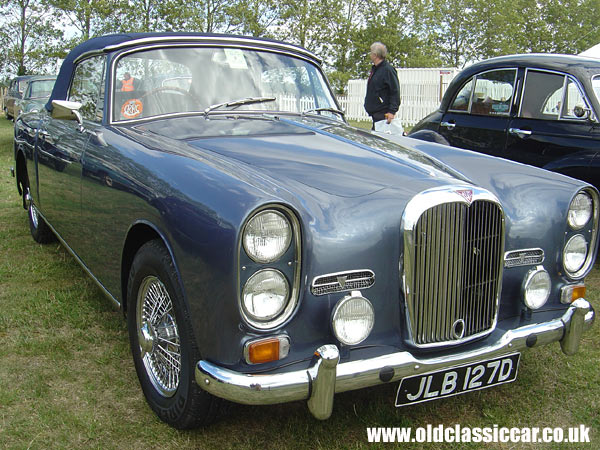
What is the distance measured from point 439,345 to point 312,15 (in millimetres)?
32364

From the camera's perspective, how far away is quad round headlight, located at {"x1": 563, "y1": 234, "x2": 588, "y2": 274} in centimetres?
270

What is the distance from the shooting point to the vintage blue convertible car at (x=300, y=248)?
2.01 metres

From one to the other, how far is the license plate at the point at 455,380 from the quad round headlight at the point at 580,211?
0.71 metres

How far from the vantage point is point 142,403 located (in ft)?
8.91

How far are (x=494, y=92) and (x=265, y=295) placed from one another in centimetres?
458

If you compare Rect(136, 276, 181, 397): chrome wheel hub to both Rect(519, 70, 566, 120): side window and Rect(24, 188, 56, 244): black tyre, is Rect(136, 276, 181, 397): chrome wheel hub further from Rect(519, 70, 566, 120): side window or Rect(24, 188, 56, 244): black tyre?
Rect(519, 70, 566, 120): side window

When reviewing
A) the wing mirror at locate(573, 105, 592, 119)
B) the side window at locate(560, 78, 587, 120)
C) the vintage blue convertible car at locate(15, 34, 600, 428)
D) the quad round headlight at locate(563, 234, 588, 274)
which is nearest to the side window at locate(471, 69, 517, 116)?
the side window at locate(560, 78, 587, 120)

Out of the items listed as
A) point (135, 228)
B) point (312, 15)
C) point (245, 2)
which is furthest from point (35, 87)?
point (312, 15)

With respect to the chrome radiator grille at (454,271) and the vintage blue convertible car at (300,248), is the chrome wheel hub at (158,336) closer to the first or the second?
the vintage blue convertible car at (300,248)

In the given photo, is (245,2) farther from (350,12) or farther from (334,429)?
(334,429)

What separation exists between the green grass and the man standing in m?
4.38

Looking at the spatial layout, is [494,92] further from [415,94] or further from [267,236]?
[415,94]

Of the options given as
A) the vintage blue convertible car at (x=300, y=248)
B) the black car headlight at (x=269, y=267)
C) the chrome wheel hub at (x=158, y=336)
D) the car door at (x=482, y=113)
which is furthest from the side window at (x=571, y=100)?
the chrome wheel hub at (x=158, y=336)

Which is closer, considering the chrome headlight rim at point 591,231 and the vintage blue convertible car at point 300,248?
the vintage blue convertible car at point 300,248
